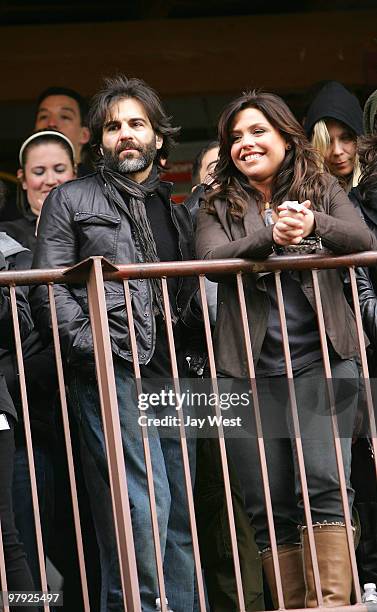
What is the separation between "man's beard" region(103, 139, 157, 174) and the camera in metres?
5.96

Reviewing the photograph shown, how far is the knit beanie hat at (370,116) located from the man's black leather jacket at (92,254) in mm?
1063

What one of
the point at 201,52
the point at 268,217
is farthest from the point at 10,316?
the point at 201,52

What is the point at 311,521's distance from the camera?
17.0 ft

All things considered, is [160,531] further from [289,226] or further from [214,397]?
[289,226]

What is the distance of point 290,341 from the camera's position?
17.8ft

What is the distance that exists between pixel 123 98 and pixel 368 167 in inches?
44.9

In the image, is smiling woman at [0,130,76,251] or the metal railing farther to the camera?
smiling woman at [0,130,76,251]

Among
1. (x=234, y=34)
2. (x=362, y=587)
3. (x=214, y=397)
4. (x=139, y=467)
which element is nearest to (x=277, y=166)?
(x=214, y=397)

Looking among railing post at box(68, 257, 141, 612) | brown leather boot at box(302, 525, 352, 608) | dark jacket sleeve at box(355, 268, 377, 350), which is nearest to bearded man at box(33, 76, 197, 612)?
railing post at box(68, 257, 141, 612)

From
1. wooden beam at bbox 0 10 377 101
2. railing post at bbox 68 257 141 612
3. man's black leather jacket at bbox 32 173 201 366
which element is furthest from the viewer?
wooden beam at bbox 0 10 377 101

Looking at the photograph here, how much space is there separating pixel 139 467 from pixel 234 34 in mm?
4586

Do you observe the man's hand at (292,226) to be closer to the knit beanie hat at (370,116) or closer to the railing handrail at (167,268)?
the railing handrail at (167,268)

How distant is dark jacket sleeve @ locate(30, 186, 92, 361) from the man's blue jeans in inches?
7.2

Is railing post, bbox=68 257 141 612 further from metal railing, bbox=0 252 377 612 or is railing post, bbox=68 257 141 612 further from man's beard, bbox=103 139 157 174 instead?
man's beard, bbox=103 139 157 174
